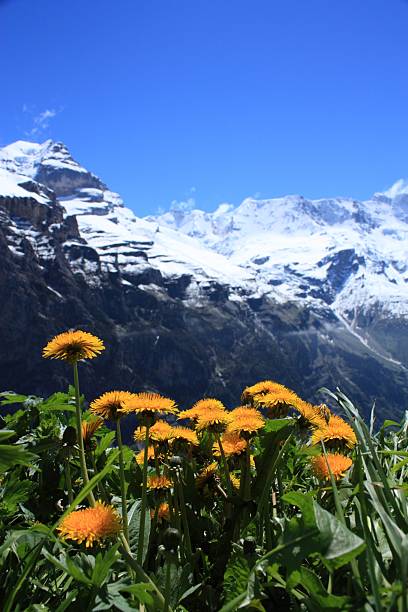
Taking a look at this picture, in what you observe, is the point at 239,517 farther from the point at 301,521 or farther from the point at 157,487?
the point at 301,521

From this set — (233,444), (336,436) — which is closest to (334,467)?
(336,436)

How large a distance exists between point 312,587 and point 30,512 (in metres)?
1.10

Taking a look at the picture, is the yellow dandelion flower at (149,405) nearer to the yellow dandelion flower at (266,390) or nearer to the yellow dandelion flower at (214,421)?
the yellow dandelion flower at (214,421)

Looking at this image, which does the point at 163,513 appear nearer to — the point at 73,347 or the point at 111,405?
the point at 111,405

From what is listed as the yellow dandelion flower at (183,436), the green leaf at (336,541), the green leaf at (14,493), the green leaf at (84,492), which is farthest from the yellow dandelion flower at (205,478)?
the green leaf at (336,541)

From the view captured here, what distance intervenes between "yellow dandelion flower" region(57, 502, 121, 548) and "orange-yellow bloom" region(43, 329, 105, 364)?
1.70ft

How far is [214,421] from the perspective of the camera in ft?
5.62

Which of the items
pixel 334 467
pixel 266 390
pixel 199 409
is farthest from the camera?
pixel 266 390

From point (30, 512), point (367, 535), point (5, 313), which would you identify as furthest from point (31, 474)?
point (5, 313)

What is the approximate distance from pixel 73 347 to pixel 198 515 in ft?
2.32

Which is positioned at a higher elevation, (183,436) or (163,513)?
(183,436)

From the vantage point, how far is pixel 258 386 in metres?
2.15

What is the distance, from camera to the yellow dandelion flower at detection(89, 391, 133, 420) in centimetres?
168

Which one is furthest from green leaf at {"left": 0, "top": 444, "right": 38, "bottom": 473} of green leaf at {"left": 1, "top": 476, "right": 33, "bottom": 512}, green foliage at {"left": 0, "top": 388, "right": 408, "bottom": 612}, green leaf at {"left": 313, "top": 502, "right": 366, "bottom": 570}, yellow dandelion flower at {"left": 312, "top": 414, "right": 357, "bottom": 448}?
yellow dandelion flower at {"left": 312, "top": 414, "right": 357, "bottom": 448}
